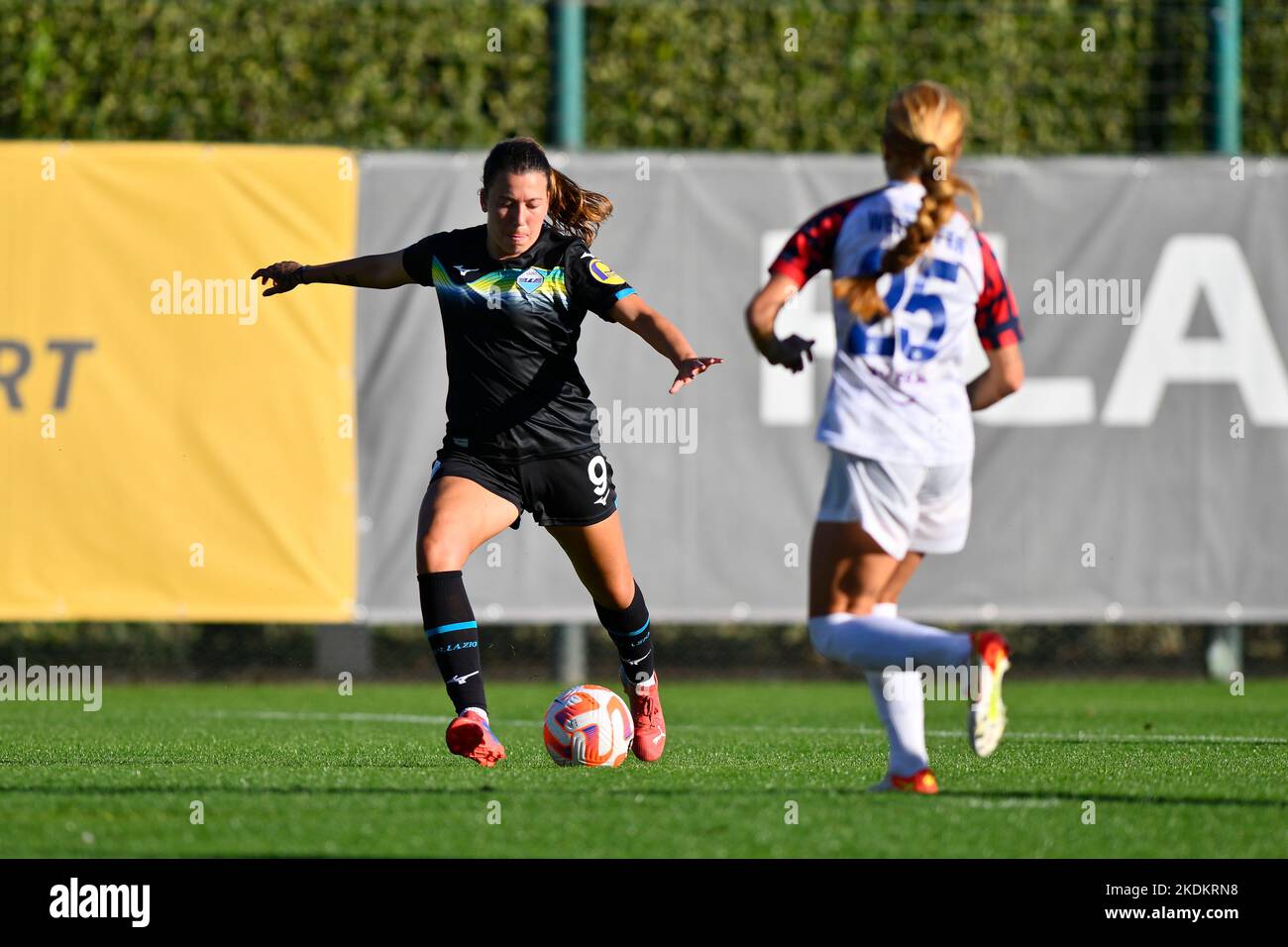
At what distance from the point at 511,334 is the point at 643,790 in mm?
1841

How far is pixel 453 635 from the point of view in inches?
266

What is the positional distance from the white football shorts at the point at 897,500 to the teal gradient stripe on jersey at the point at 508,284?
182cm

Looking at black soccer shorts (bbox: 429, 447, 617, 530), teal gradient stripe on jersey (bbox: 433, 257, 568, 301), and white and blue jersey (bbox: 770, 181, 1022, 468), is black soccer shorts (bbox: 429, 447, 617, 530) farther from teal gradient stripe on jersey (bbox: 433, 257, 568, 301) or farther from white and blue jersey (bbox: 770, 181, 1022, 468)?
white and blue jersey (bbox: 770, 181, 1022, 468)

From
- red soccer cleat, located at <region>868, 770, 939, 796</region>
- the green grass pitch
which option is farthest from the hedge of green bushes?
red soccer cleat, located at <region>868, 770, 939, 796</region>

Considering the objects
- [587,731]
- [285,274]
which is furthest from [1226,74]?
[587,731]

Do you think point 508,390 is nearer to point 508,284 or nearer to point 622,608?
point 508,284

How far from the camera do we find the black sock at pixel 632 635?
23.9 ft

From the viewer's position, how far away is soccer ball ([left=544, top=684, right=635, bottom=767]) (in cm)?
680

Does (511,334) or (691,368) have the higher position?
(511,334)

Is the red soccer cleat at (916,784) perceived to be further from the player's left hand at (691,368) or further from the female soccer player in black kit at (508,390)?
the female soccer player in black kit at (508,390)

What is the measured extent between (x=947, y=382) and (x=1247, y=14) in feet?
29.5

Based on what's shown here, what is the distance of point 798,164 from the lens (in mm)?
12211
